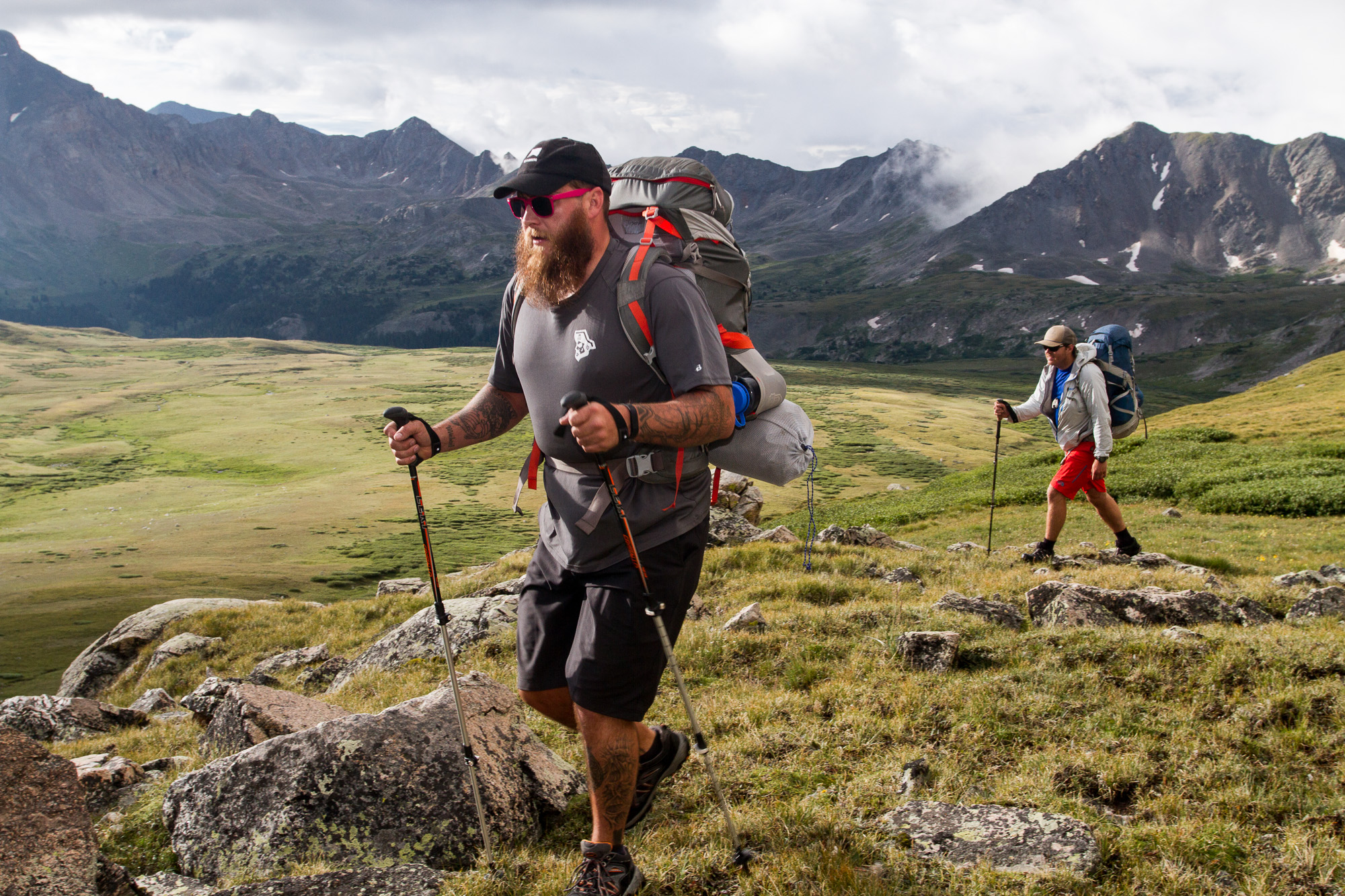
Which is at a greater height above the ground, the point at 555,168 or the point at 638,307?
the point at 555,168

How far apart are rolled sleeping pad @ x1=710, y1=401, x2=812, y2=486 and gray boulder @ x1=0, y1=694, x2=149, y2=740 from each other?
9.56m

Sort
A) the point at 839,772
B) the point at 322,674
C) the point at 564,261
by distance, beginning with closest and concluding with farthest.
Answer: the point at 564,261
the point at 839,772
the point at 322,674

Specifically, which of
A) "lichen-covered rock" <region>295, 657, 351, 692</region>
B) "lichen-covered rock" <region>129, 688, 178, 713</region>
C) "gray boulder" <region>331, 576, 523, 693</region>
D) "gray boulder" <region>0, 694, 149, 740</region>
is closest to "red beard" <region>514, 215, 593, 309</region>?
"gray boulder" <region>331, 576, 523, 693</region>

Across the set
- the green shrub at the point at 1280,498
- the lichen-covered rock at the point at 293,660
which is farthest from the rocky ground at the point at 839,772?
the green shrub at the point at 1280,498

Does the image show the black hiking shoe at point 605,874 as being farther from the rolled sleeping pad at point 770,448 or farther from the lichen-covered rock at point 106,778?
the lichen-covered rock at point 106,778

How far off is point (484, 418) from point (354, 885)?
2.89 metres

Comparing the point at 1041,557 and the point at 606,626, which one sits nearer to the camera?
the point at 606,626

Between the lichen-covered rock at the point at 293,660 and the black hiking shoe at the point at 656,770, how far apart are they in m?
10.1

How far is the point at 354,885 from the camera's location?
466 centimetres

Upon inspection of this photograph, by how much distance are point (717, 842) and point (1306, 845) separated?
11.0ft

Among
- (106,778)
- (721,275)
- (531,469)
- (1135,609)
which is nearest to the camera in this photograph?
(721,275)

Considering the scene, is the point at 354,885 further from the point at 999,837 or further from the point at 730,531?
the point at 730,531

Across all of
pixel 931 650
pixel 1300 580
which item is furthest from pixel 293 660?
pixel 1300 580

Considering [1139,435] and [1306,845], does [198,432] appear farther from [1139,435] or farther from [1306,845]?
[1306,845]
